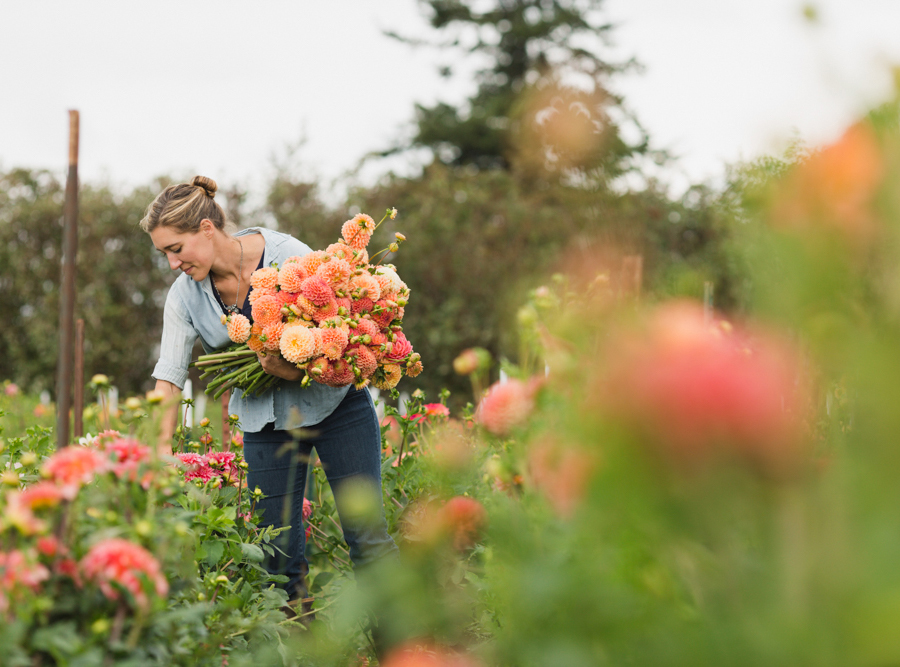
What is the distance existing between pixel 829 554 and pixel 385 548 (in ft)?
5.50

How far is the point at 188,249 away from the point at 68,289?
80 cm

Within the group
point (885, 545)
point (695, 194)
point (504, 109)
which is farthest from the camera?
point (504, 109)

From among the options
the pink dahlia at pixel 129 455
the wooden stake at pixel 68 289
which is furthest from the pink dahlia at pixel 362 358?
the pink dahlia at pixel 129 455

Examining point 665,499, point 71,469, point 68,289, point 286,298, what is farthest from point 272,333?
point 665,499

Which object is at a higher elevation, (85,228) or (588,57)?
(588,57)

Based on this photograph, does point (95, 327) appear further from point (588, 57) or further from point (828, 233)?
point (588, 57)

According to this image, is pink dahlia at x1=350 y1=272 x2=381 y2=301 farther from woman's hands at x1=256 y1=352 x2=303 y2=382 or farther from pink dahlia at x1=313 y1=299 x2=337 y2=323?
woman's hands at x1=256 y1=352 x2=303 y2=382

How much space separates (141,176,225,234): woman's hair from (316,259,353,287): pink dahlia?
44cm

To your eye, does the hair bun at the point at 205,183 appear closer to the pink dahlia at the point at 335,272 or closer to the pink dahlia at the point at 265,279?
the pink dahlia at the point at 265,279

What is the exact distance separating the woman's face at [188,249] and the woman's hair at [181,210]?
0.06 feet

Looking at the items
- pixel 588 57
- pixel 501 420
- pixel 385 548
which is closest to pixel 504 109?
pixel 588 57

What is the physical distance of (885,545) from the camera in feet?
1.80

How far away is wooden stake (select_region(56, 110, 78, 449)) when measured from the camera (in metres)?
1.28

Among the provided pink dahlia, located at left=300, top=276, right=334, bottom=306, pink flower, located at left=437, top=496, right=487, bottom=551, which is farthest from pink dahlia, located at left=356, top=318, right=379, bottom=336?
pink flower, located at left=437, top=496, right=487, bottom=551
